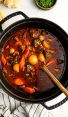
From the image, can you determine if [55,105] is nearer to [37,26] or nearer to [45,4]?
[37,26]

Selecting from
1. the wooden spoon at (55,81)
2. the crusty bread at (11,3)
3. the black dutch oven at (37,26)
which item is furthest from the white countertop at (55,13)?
the wooden spoon at (55,81)

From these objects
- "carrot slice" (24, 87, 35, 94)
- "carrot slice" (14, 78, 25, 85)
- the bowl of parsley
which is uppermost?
the bowl of parsley

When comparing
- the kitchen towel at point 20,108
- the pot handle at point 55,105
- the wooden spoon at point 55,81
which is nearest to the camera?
→ the wooden spoon at point 55,81

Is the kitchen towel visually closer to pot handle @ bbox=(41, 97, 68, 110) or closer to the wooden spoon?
pot handle @ bbox=(41, 97, 68, 110)

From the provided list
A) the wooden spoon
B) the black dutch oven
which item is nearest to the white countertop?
the black dutch oven

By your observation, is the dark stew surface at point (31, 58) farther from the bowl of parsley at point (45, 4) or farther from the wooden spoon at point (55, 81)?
the bowl of parsley at point (45, 4)

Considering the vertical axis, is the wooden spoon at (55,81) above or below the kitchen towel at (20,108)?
above

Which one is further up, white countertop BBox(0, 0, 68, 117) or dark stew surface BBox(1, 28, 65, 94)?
white countertop BBox(0, 0, 68, 117)
